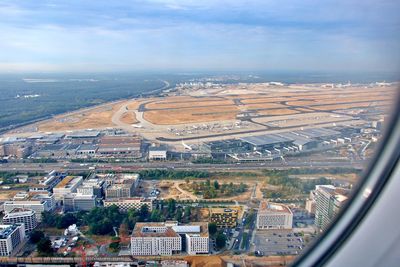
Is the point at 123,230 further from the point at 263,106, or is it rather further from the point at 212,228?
the point at 263,106

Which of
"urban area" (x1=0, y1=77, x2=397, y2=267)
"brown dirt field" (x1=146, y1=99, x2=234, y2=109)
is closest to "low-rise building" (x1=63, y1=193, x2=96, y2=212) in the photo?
"urban area" (x1=0, y1=77, x2=397, y2=267)

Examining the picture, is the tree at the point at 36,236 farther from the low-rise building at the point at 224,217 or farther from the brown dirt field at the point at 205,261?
the low-rise building at the point at 224,217

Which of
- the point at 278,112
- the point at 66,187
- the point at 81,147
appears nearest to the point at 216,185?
the point at 66,187

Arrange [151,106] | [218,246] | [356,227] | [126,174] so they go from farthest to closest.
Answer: [151,106] → [126,174] → [218,246] → [356,227]

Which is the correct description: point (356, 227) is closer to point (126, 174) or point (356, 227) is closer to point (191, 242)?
point (191, 242)

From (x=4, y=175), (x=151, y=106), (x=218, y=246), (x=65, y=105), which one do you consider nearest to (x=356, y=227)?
(x=218, y=246)

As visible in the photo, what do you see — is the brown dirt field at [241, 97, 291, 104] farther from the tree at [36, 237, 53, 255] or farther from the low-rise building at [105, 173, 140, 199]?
the tree at [36, 237, 53, 255]
